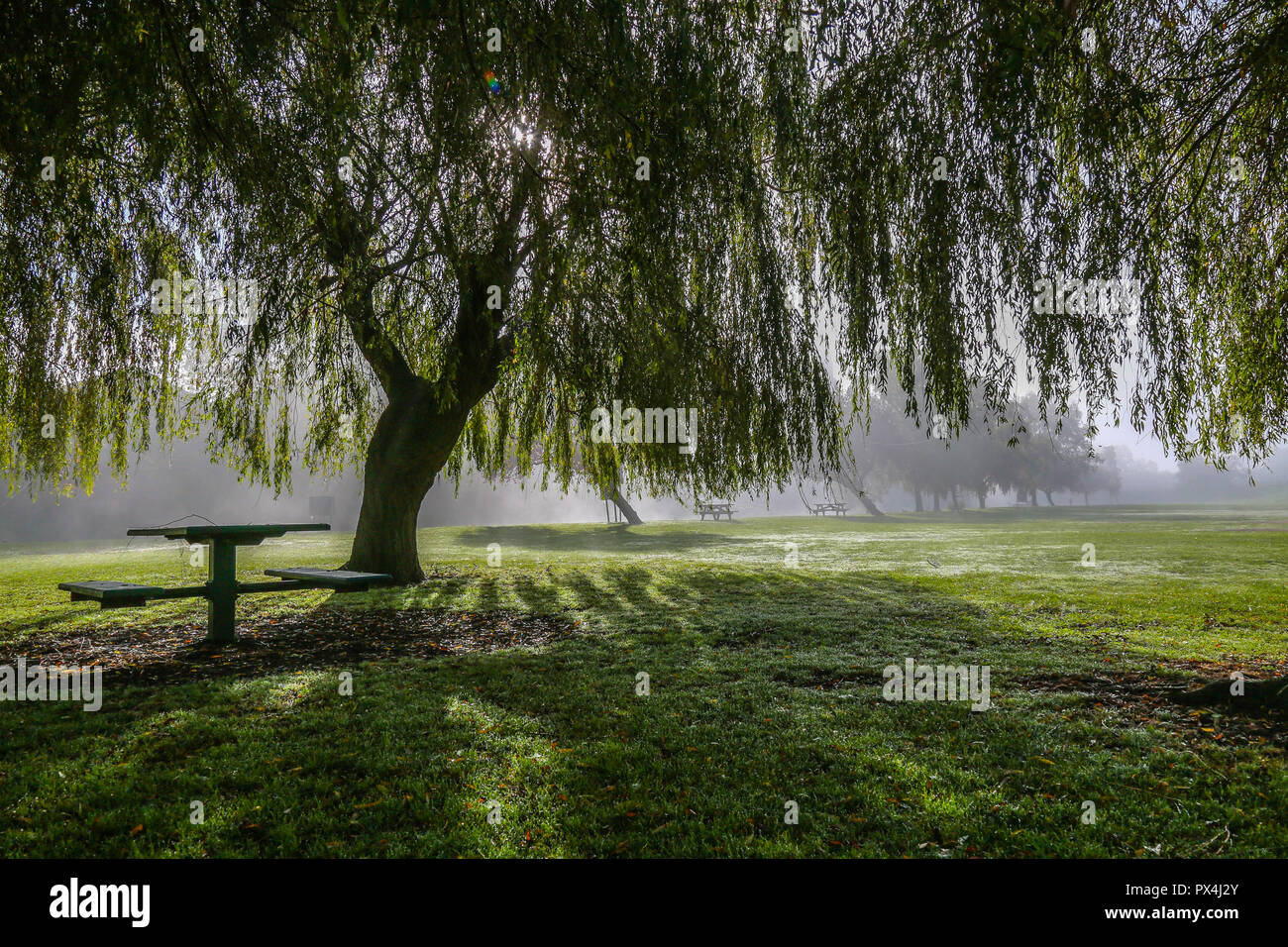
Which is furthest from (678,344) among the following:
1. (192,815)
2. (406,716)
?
(192,815)

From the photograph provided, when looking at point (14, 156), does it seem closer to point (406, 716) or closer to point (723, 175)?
point (406, 716)

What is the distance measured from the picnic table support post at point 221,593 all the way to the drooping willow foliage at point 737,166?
197 cm

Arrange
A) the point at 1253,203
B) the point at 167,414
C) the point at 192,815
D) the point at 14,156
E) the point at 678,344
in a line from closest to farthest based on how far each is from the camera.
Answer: the point at 192,815, the point at 14,156, the point at 1253,203, the point at 678,344, the point at 167,414

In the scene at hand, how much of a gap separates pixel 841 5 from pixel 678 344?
2672mm

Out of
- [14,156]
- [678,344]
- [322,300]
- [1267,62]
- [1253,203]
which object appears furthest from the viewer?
[322,300]

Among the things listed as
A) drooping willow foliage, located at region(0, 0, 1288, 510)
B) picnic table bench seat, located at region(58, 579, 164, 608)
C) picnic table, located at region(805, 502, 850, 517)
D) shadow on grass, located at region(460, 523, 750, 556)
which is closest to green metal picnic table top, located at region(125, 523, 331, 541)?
picnic table bench seat, located at region(58, 579, 164, 608)

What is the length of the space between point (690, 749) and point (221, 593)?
5.02 m

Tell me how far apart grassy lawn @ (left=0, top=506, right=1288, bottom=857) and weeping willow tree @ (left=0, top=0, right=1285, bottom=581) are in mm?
2184

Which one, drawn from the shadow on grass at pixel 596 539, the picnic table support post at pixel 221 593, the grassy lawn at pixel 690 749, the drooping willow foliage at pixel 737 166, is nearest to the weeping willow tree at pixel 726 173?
the drooping willow foliage at pixel 737 166

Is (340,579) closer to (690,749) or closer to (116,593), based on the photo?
(116,593)

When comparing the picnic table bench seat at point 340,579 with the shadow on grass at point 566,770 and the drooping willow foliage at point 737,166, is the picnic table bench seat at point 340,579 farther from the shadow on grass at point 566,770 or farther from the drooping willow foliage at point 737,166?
the drooping willow foliage at point 737,166

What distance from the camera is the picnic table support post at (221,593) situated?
258 inches

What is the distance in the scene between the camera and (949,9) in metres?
4.61

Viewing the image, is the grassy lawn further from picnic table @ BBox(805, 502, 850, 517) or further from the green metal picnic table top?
picnic table @ BBox(805, 502, 850, 517)
